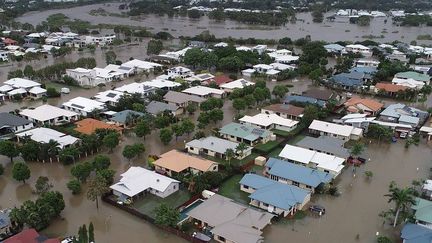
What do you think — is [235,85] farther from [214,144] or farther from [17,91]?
[17,91]

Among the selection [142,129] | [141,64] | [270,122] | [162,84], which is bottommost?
[270,122]

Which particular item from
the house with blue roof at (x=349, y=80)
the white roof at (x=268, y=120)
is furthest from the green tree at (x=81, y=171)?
the house with blue roof at (x=349, y=80)

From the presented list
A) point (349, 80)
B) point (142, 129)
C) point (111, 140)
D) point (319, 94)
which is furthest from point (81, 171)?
point (349, 80)

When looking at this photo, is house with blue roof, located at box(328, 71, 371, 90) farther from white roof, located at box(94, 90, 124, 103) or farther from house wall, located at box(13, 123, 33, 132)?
house wall, located at box(13, 123, 33, 132)

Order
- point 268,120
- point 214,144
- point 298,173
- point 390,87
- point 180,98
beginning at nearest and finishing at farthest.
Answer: point 298,173, point 214,144, point 268,120, point 180,98, point 390,87

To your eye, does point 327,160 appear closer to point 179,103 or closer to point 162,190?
point 162,190

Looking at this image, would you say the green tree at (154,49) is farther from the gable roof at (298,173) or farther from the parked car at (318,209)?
the parked car at (318,209)
